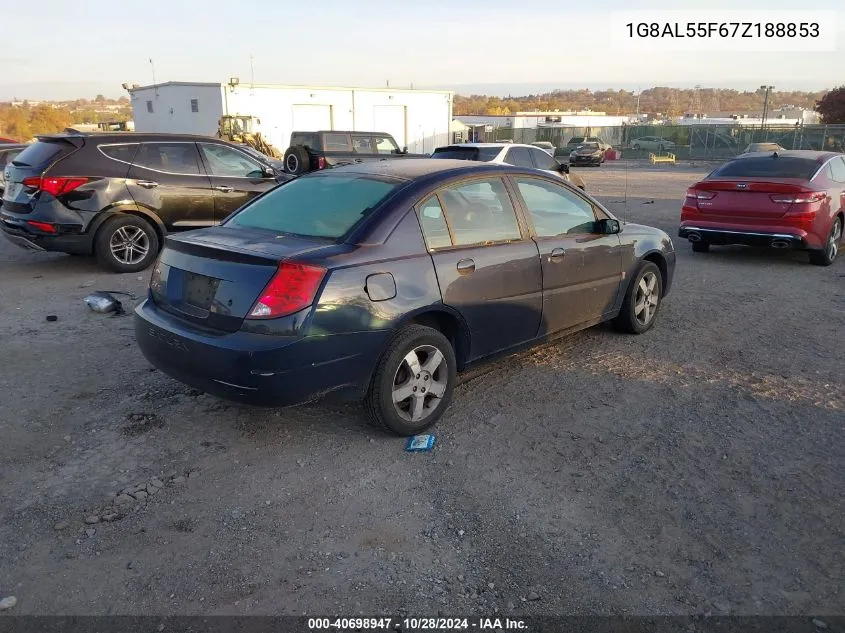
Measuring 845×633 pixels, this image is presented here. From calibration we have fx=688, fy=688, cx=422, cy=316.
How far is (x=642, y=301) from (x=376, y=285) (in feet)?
10.8

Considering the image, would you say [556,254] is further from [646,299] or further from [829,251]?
[829,251]

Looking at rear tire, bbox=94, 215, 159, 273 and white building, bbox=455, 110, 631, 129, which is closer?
rear tire, bbox=94, 215, 159, 273

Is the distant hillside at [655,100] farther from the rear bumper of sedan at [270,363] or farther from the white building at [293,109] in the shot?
the rear bumper of sedan at [270,363]

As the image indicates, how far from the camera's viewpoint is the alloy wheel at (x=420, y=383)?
13.6 ft

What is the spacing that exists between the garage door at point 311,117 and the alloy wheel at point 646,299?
35.1 metres

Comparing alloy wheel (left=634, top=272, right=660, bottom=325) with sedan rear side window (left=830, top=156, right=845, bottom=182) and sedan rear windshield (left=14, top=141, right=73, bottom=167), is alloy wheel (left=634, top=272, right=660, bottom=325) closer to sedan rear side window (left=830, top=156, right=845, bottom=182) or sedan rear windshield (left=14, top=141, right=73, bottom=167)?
sedan rear side window (left=830, top=156, right=845, bottom=182)

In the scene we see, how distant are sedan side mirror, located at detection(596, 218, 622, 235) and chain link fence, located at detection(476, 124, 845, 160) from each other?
38.4 meters

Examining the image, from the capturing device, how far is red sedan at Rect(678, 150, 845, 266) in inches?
354

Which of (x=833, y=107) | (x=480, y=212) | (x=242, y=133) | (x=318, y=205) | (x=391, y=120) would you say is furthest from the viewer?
(x=833, y=107)

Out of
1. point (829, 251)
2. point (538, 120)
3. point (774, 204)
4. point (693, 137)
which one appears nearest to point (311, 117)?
point (693, 137)

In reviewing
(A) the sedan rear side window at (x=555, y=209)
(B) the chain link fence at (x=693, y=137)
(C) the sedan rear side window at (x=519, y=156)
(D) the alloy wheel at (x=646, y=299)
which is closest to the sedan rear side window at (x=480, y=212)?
(A) the sedan rear side window at (x=555, y=209)

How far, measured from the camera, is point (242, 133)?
33031 millimetres

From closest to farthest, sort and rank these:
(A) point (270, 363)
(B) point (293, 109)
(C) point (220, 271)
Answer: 1. (A) point (270, 363)
2. (C) point (220, 271)
3. (B) point (293, 109)

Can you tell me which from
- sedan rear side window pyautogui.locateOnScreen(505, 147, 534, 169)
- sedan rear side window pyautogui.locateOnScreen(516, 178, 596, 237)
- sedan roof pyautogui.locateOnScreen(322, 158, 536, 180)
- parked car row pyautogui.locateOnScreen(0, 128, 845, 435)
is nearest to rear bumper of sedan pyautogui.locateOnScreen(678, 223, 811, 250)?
parked car row pyautogui.locateOnScreen(0, 128, 845, 435)
